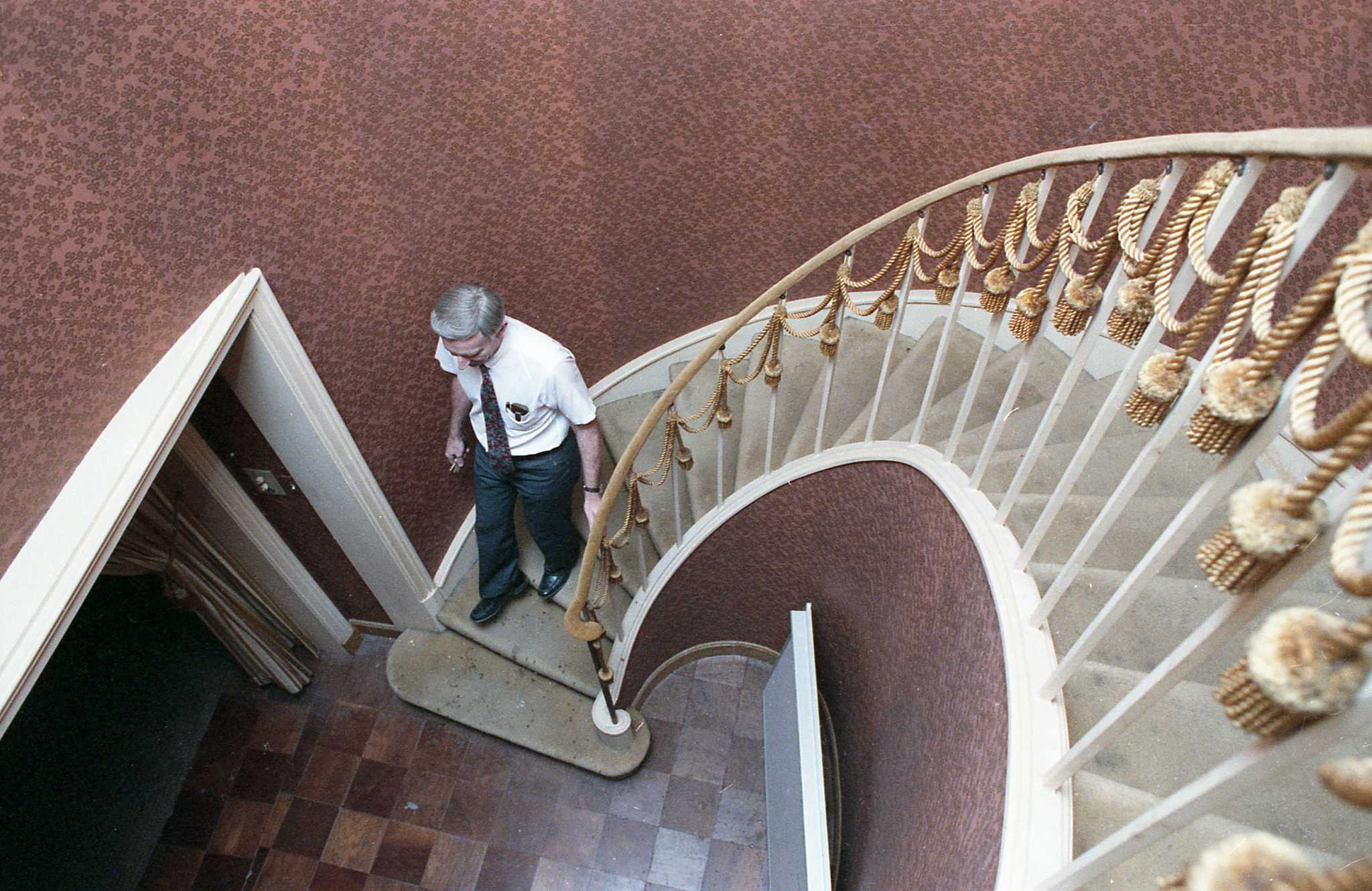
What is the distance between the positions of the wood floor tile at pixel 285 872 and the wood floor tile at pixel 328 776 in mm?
207

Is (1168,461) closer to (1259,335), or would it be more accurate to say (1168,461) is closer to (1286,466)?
(1286,466)

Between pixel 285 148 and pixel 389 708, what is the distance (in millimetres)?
2285

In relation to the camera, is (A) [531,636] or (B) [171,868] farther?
(A) [531,636]

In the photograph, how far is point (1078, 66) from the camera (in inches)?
93.0

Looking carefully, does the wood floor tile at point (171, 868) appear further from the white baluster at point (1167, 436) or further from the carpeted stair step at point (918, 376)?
the white baluster at point (1167, 436)

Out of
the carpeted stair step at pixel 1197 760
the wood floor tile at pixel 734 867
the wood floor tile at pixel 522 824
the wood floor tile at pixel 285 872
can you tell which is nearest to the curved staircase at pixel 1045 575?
the carpeted stair step at pixel 1197 760

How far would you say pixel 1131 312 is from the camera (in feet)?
3.62

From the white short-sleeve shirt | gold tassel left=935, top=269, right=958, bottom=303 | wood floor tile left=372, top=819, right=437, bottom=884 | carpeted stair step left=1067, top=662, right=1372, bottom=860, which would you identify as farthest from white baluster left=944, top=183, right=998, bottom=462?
wood floor tile left=372, top=819, right=437, bottom=884

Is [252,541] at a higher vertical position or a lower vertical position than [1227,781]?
higher

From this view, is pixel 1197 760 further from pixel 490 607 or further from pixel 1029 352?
pixel 490 607

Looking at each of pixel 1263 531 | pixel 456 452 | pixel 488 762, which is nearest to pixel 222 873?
pixel 488 762

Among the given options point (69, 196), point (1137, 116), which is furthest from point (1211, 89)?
point (69, 196)

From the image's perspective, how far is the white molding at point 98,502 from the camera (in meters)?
1.52

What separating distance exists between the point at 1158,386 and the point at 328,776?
130 inches
